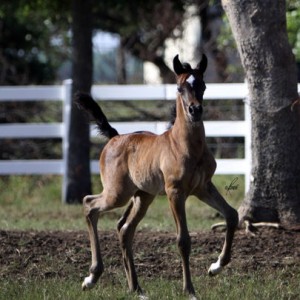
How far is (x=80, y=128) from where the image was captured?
1420 centimetres

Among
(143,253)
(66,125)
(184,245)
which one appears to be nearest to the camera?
(184,245)

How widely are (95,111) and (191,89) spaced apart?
66.7 inches

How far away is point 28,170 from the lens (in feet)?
47.9

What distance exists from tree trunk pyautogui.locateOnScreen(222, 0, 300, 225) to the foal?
1.93 meters

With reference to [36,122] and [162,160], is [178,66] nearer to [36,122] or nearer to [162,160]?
[162,160]

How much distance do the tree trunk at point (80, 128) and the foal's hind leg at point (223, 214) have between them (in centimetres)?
678

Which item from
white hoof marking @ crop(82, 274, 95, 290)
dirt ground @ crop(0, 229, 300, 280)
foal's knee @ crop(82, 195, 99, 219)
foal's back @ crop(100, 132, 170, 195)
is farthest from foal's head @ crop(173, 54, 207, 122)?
dirt ground @ crop(0, 229, 300, 280)

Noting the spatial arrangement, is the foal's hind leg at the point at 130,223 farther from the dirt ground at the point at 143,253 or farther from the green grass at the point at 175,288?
the dirt ground at the point at 143,253

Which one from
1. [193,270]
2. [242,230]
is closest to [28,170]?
[242,230]

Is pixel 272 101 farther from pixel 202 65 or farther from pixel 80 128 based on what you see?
pixel 80 128

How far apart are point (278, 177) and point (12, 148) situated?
7.82 meters

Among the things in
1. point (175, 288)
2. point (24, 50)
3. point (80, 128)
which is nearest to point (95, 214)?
point (175, 288)

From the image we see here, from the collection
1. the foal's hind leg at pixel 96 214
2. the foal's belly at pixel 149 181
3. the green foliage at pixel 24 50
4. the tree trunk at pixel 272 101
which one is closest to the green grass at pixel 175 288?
the foal's hind leg at pixel 96 214

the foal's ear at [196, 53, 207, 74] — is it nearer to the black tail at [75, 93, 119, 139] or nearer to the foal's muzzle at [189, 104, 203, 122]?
the foal's muzzle at [189, 104, 203, 122]
